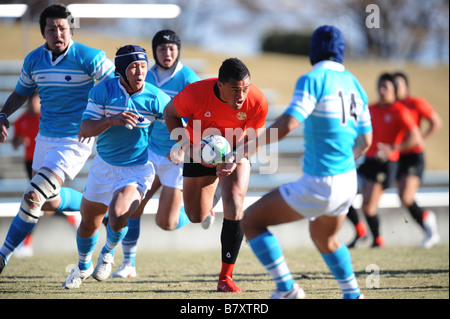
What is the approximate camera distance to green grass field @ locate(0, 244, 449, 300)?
5.29m

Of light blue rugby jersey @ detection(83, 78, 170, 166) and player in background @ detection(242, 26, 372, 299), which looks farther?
light blue rugby jersey @ detection(83, 78, 170, 166)

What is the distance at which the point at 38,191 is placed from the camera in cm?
541

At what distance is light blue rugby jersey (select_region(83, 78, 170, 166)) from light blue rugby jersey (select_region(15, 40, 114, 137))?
472mm

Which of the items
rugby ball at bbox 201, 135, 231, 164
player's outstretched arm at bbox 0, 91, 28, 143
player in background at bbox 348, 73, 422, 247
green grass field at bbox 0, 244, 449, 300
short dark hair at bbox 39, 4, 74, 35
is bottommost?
green grass field at bbox 0, 244, 449, 300

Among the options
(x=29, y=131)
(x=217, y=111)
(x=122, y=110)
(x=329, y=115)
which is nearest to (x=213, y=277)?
(x=217, y=111)

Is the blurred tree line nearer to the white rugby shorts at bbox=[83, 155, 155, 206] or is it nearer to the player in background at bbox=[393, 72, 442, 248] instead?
the player in background at bbox=[393, 72, 442, 248]

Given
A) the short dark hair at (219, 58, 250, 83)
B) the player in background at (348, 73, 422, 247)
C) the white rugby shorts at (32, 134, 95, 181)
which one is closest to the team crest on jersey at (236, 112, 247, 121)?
the short dark hair at (219, 58, 250, 83)

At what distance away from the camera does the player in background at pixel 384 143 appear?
28.6ft

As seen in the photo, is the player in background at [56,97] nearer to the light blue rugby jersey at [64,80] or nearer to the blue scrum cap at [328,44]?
the light blue rugby jersey at [64,80]

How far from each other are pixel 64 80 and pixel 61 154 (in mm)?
664

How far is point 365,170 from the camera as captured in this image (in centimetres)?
897

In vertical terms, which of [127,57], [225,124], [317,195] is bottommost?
[317,195]

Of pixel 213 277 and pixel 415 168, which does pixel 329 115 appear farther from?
pixel 415 168

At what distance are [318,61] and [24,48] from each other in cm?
1179
